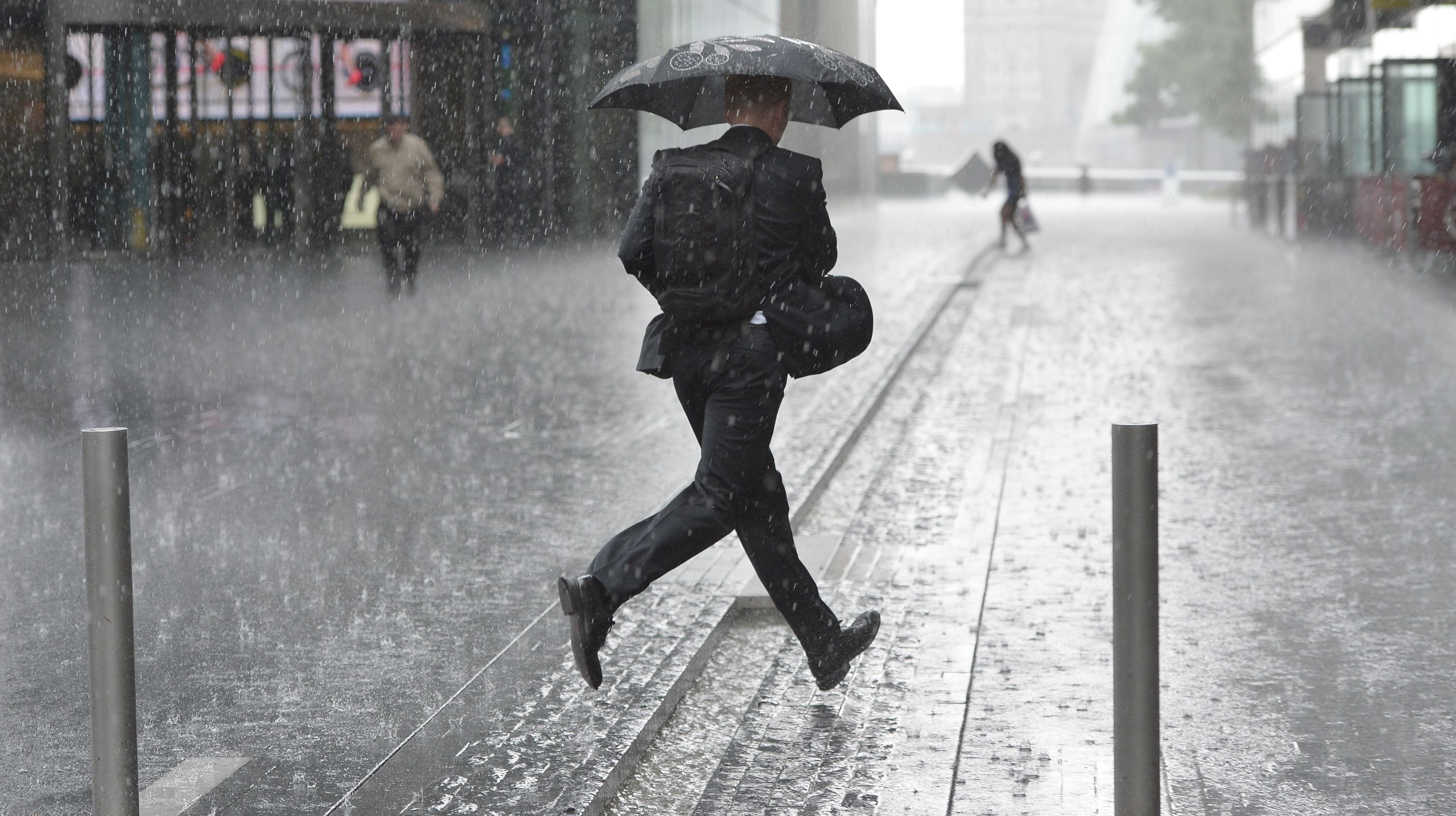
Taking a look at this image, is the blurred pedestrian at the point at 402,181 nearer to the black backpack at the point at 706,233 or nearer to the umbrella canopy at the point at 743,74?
the umbrella canopy at the point at 743,74

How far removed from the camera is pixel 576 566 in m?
6.30

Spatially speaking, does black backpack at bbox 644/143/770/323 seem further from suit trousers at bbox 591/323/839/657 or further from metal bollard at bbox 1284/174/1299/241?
metal bollard at bbox 1284/174/1299/241

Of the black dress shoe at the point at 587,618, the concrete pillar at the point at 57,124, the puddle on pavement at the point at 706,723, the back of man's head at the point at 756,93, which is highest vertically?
the concrete pillar at the point at 57,124

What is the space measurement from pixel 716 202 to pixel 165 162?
22449 millimetres

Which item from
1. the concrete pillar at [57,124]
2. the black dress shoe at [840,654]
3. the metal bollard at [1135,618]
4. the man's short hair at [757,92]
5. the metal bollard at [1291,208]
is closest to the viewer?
the metal bollard at [1135,618]

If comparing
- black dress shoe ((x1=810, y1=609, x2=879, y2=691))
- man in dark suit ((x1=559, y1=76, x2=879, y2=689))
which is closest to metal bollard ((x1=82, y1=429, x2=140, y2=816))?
man in dark suit ((x1=559, y1=76, x2=879, y2=689))

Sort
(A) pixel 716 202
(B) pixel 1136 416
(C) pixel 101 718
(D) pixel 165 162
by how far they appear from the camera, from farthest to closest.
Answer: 1. (D) pixel 165 162
2. (B) pixel 1136 416
3. (A) pixel 716 202
4. (C) pixel 101 718

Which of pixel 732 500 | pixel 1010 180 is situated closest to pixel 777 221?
pixel 732 500

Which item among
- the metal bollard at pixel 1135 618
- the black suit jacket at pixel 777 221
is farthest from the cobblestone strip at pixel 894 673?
the black suit jacket at pixel 777 221

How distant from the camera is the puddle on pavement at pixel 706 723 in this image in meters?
A: 4.03

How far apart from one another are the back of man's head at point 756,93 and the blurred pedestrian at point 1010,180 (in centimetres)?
1974

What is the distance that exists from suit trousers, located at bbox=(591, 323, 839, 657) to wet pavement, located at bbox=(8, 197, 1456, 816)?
312 mm

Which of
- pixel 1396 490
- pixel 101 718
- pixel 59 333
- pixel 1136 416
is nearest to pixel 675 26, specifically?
pixel 59 333

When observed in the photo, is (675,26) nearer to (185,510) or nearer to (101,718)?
(185,510)
